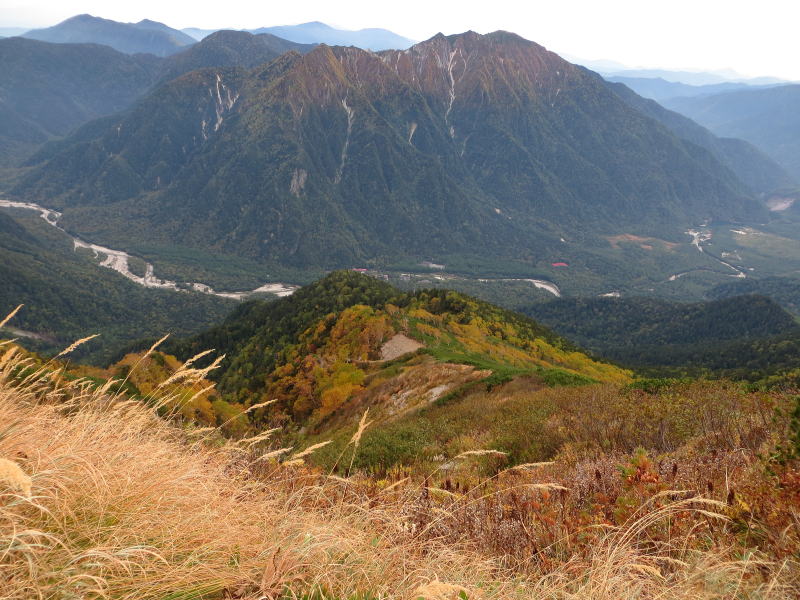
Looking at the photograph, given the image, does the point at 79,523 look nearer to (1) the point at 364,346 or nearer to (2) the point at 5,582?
(2) the point at 5,582

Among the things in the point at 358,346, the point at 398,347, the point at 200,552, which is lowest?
the point at 358,346

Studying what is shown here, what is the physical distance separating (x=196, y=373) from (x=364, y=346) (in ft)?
121

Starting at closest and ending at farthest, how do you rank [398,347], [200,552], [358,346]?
[200,552] → [398,347] → [358,346]

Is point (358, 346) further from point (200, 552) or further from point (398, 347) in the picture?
point (200, 552)

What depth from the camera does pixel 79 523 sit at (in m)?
3.08

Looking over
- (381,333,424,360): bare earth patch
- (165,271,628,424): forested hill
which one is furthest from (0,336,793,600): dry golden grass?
(381,333,424,360): bare earth patch

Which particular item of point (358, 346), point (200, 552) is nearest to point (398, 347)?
point (358, 346)

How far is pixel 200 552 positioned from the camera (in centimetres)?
319

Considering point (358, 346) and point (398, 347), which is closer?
point (398, 347)

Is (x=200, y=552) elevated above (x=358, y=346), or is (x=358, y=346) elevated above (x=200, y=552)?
(x=200, y=552)

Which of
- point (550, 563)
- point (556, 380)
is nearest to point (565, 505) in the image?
point (550, 563)

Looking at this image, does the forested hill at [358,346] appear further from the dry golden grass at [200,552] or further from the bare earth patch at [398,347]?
the dry golden grass at [200,552]

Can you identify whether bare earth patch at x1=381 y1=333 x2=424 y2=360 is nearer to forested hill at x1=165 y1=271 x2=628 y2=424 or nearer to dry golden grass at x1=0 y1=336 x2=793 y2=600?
forested hill at x1=165 y1=271 x2=628 y2=424

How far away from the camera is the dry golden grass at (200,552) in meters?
2.60
